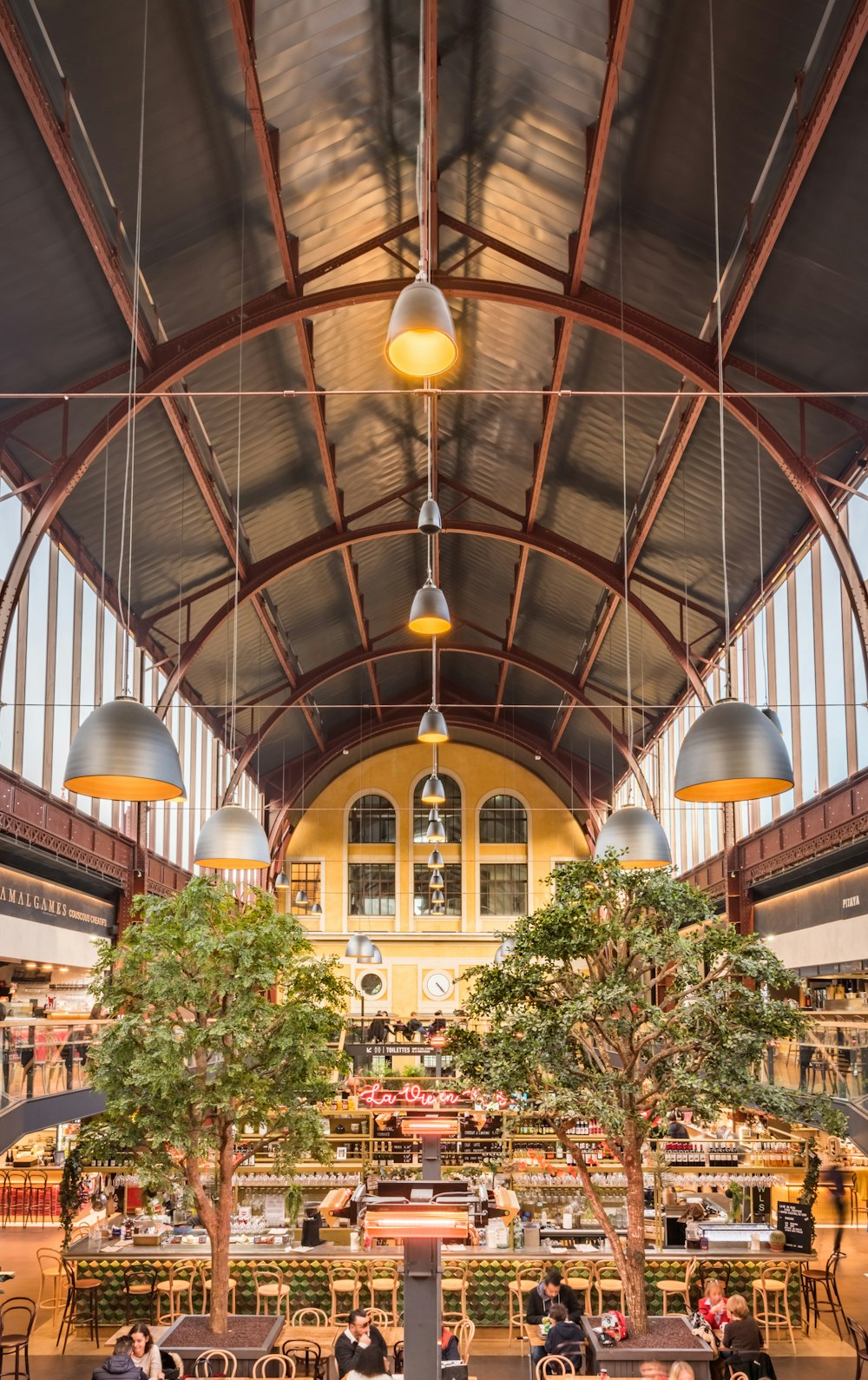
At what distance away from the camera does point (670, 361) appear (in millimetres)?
12836

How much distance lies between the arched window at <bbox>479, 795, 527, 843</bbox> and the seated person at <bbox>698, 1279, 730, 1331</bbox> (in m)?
24.4

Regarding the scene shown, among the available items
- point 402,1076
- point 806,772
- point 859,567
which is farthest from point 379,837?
point 859,567

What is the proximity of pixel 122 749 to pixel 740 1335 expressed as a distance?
7435 millimetres

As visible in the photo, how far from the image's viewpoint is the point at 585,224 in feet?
38.8

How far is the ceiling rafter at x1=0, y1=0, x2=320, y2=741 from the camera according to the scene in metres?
8.56

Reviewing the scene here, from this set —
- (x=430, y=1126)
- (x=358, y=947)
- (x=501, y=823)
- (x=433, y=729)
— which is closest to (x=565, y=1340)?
(x=430, y=1126)

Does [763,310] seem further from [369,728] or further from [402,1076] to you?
[369,728]

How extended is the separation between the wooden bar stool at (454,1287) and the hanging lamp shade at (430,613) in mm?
6635

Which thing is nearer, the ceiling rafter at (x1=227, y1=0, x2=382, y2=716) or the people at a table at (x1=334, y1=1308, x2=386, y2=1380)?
the people at a table at (x1=334, y1=1308, x2=386, y2=1380)

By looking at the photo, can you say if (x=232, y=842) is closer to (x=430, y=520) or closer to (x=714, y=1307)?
(x=430, y=520)

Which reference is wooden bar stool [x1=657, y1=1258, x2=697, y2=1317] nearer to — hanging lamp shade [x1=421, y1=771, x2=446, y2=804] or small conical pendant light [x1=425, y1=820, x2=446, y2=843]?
hanging lamp shade [x1=421, y1=771, x2=446, y2=804]

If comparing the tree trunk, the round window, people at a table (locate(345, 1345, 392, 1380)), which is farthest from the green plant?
the round window

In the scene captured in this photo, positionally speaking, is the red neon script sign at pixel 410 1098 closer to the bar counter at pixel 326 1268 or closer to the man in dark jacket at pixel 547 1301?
the bar counter at pixel 326 1268

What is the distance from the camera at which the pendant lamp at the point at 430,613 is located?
1012cm
